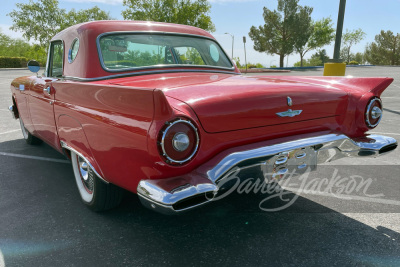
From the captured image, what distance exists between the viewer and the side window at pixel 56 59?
3567 mm

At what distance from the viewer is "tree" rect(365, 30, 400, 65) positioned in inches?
2170

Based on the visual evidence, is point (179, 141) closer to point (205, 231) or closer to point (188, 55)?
point (205, 231)

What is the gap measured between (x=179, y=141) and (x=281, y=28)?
1855 inches

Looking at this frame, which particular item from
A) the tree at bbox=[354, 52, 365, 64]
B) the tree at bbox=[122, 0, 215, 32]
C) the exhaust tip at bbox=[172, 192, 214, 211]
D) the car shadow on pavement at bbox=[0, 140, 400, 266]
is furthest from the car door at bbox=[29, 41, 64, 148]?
the tree at bbox=[354, 52, 365, 64]

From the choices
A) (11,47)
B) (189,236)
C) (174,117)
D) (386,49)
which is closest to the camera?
(174,117)

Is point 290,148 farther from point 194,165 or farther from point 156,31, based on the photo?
point 156,31

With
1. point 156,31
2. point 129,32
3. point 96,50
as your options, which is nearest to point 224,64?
point 156,31

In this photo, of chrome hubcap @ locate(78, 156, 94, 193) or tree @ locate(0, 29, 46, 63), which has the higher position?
tree @ locate(0, 29, 46, 63)

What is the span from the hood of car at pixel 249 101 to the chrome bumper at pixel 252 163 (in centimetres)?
19

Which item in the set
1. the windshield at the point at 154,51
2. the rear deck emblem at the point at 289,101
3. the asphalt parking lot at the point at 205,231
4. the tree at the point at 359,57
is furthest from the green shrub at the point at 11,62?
the tree at the point at 359,57

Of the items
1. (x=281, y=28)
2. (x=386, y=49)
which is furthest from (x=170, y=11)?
(x=386, y=49)

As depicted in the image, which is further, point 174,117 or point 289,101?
point 289,101

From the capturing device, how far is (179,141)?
191 cm

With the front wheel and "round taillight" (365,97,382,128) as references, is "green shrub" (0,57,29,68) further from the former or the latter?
"round taillight" (365,97,382,128)
